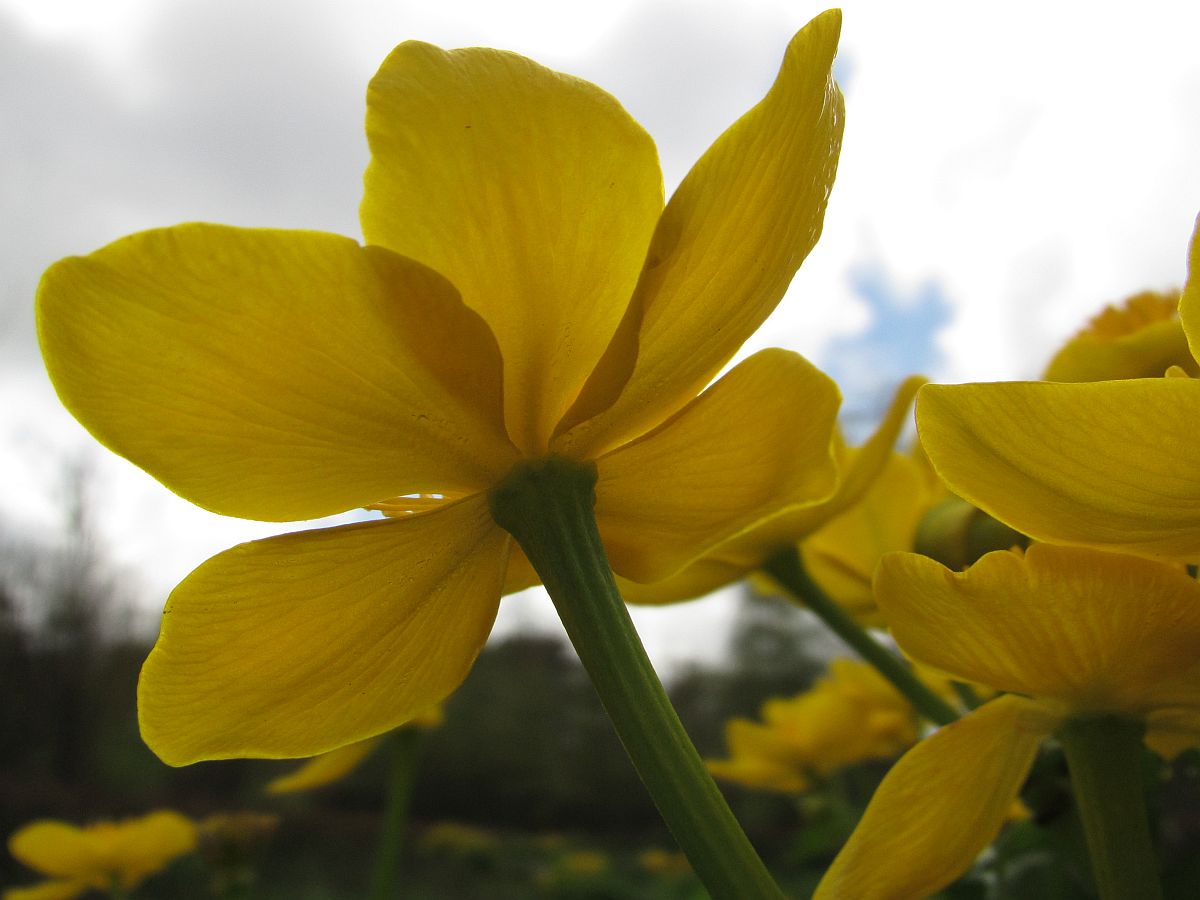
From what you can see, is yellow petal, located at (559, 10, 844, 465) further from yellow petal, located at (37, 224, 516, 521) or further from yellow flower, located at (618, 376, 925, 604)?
yellow flower, located at (618, 376, 925, 604)

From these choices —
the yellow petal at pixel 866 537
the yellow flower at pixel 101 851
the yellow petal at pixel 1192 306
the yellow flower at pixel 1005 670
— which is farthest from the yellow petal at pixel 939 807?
the yellow flower at pixel 101 851

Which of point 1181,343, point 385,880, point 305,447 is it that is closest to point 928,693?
point 1181,343

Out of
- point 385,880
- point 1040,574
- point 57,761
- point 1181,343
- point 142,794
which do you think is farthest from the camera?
point 57,761

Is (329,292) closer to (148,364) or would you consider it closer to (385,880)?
(148,364)

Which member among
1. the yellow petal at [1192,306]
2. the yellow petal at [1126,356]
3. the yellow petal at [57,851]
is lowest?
the yellow petal at [57,851]

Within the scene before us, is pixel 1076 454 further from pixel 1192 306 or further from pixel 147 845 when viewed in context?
pixel 147 845

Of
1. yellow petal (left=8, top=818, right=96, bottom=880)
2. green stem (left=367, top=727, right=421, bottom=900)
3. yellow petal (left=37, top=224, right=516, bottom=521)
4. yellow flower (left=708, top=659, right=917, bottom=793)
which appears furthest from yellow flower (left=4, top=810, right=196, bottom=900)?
yellow petal (left=37, top=224, right=516, bottom=521)

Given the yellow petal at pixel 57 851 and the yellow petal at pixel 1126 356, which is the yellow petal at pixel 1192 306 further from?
the yellow petal at pixel 57 851
